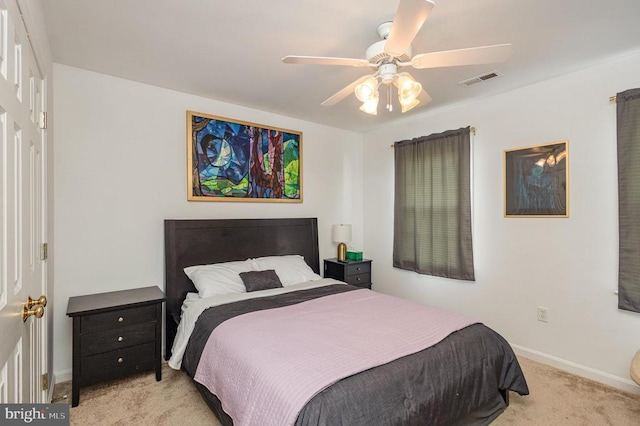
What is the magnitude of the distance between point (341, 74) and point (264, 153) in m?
1.40

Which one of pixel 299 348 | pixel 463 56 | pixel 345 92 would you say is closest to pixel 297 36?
pixel 345 92

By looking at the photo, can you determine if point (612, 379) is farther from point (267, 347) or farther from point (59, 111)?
point (59, 111)

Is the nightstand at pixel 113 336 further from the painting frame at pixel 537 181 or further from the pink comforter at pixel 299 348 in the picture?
the painting frame at pixel 537 181

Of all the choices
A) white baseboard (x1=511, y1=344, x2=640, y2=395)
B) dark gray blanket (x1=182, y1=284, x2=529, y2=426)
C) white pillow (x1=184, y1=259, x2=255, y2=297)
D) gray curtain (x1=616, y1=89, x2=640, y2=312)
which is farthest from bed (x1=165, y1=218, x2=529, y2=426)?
gray curtain (x1=616, y1=89, x2=640, y2=312)

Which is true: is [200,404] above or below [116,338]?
below

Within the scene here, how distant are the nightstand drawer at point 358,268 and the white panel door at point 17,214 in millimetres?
2929

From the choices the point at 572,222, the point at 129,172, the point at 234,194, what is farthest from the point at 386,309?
the point at 129,172

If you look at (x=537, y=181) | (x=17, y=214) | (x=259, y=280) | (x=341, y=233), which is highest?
(x=537, y=181)

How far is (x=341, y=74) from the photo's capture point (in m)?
2.73

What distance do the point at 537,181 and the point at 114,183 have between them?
3828mm

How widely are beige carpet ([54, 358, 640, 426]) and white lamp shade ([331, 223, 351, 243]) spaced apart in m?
2.31

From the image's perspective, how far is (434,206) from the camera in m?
3.71

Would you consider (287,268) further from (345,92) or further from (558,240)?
(558,240)

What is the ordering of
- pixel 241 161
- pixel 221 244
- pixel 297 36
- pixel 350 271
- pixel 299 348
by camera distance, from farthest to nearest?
pixel 350 271
pixel 241 161
pixel 221 244
pixel 297 36
pixel 299 348
